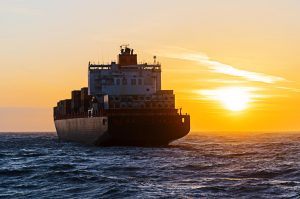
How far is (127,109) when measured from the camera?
8169 centimetres

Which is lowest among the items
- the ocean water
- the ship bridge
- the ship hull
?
the ocean water

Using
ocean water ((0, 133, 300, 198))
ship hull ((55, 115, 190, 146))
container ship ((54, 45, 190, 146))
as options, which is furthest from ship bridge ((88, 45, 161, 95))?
ocean water ((0, 133, 300, 198))

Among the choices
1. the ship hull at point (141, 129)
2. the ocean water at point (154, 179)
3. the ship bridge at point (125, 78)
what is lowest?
the ocean water at point (154, 179)

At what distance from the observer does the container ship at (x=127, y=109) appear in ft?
259

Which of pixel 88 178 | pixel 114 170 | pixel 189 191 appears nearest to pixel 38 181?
pixel 88 178

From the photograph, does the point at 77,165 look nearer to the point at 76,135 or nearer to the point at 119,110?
the point at 119,110

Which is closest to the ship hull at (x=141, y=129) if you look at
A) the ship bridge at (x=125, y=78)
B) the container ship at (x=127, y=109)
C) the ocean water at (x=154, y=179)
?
the container ship at (x=127, y=109)

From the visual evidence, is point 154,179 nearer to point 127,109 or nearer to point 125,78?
point 127,109

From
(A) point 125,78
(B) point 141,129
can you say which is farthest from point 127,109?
(A) point 125,78

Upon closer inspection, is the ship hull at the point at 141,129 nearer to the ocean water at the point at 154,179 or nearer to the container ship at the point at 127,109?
the container ship at the point at 127,109

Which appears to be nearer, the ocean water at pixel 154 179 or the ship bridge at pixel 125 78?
the ocean water at pixel 154 179

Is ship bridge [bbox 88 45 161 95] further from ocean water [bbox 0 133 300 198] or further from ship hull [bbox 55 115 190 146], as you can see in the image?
ocean water [bbox 0 133 300 198]

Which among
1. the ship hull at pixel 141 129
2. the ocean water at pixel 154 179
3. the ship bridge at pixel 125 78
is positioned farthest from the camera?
the ship bridge at pixel 125 78

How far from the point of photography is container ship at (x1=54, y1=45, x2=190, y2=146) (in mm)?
78938
